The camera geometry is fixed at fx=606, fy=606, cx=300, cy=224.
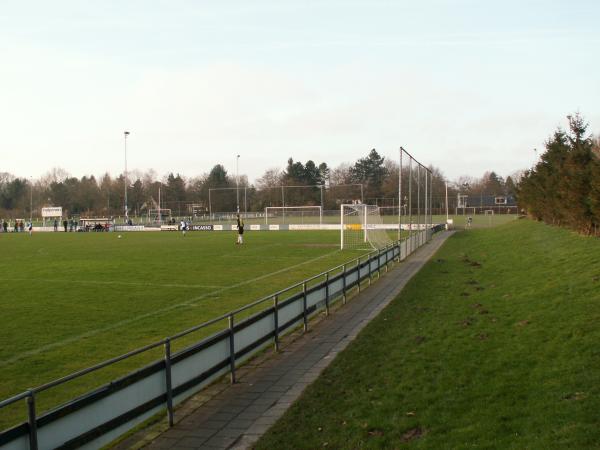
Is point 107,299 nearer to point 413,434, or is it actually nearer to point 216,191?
point 413,434

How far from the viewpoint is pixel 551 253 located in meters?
20.0

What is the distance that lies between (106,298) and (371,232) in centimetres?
2394

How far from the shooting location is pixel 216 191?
4018 inches

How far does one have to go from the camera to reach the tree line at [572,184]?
22.0 m

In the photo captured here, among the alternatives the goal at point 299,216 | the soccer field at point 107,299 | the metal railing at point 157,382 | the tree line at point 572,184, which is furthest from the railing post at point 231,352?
the goal at point 299,216

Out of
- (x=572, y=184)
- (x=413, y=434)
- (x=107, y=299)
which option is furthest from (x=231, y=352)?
(x=572, y=184)

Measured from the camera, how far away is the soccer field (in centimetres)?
945

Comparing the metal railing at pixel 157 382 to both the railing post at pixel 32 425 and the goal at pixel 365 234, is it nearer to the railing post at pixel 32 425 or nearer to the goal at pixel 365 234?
the railing post at pixel 32 425

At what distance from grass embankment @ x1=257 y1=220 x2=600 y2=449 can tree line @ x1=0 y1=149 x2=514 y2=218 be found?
7525cm

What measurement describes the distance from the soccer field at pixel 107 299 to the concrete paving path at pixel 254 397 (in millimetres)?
1853

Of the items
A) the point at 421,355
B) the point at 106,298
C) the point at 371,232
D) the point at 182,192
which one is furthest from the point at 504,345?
the point at 182,192

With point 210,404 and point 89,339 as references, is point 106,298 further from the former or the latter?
point 210,404

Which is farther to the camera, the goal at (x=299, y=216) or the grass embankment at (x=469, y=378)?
the goal at (x=299, y=216)

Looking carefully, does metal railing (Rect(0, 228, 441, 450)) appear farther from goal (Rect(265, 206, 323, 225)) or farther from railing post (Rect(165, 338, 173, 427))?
goal (Rect(265, 206, 323, 225))
